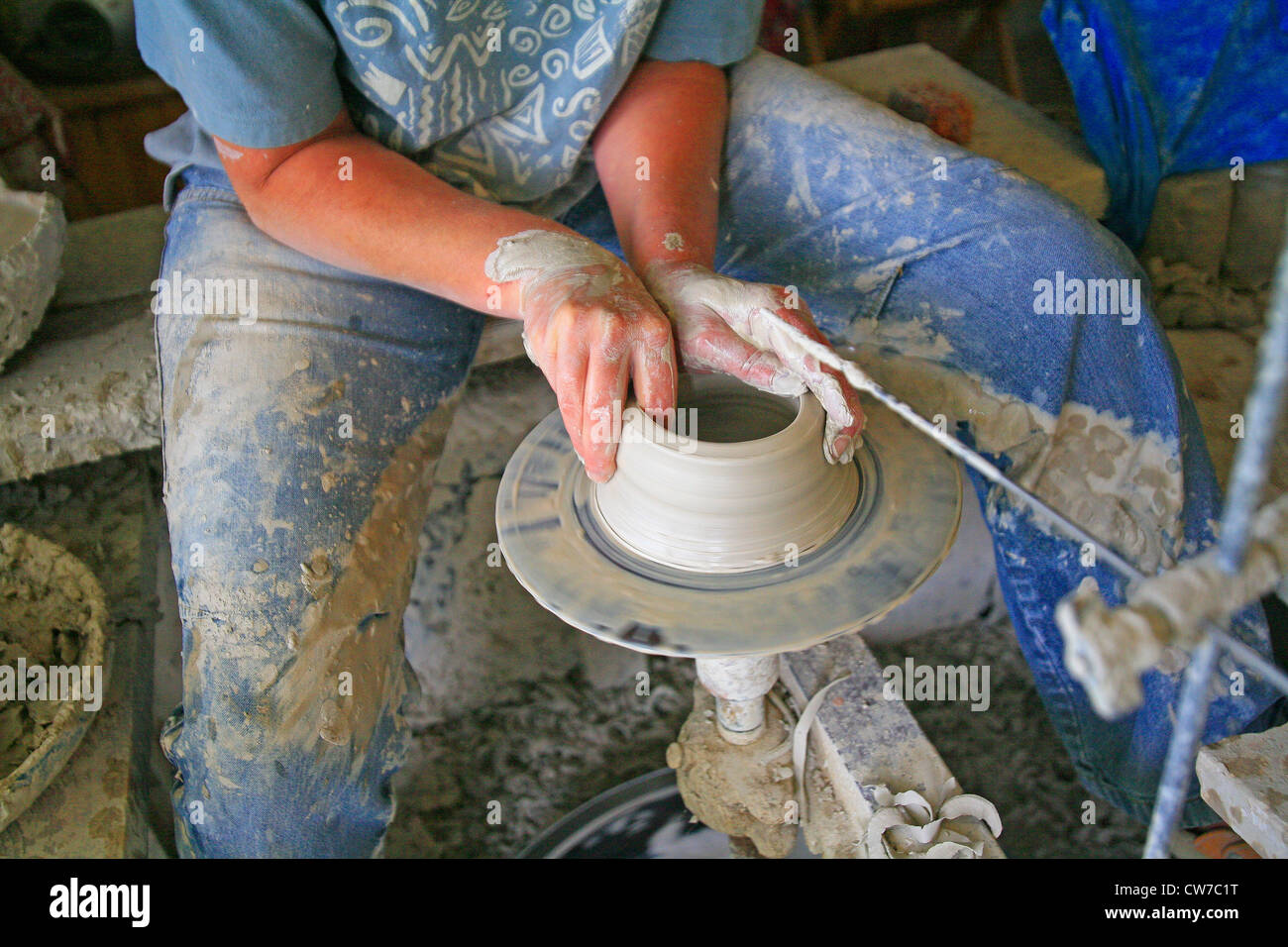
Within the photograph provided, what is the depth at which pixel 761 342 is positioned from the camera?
109 cm

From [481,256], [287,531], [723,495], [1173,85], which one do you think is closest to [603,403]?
[723,495]

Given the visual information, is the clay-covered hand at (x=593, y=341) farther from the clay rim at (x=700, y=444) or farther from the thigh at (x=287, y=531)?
the thigh at (x=287, y=531)

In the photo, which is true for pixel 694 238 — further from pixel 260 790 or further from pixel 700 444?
pixel 260 790

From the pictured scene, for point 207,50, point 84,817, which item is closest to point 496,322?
point 207,50

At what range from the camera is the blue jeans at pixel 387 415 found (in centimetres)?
110

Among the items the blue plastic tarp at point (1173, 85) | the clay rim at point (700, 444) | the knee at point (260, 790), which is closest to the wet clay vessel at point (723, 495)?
the clay rim at point (700, 444)

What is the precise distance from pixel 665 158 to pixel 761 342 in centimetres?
40

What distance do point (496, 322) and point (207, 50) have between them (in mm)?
595

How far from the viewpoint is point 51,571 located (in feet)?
4.87

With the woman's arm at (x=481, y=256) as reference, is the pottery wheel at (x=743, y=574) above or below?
below

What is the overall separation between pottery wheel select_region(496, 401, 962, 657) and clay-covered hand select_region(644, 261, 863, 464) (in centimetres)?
10

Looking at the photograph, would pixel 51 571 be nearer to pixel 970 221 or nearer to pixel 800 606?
pixel 800 606

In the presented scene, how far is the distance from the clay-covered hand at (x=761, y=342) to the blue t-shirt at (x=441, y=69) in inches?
16.4
